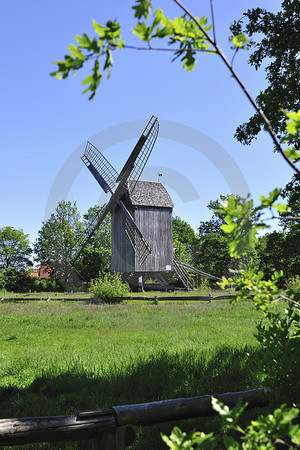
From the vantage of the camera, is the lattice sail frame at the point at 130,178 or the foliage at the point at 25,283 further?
the foliage at the point at 25,283

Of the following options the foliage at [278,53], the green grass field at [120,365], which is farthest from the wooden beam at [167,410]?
the foliage at [278,53]

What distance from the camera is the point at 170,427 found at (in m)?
4.71

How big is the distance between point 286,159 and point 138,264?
86.4 ft

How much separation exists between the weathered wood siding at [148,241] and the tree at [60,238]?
1588 centimetres

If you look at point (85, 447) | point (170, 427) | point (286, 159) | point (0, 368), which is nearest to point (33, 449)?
point (85, 447)

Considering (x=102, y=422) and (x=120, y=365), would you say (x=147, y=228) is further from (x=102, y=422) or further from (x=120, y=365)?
(x=102, y=422)

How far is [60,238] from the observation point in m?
45.0

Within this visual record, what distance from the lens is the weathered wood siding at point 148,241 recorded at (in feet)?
94.1

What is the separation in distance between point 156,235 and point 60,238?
19683mm

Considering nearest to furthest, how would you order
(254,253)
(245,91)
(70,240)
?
(245,91) < (254,253) < (70,240)

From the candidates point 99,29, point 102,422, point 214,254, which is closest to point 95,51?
point 99,29

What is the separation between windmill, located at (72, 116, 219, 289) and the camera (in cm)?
2759

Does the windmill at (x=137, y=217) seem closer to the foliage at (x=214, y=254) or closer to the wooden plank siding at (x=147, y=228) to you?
the wooden plank siding at (x=147, y=228)

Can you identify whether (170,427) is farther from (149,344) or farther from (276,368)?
(149,344)
